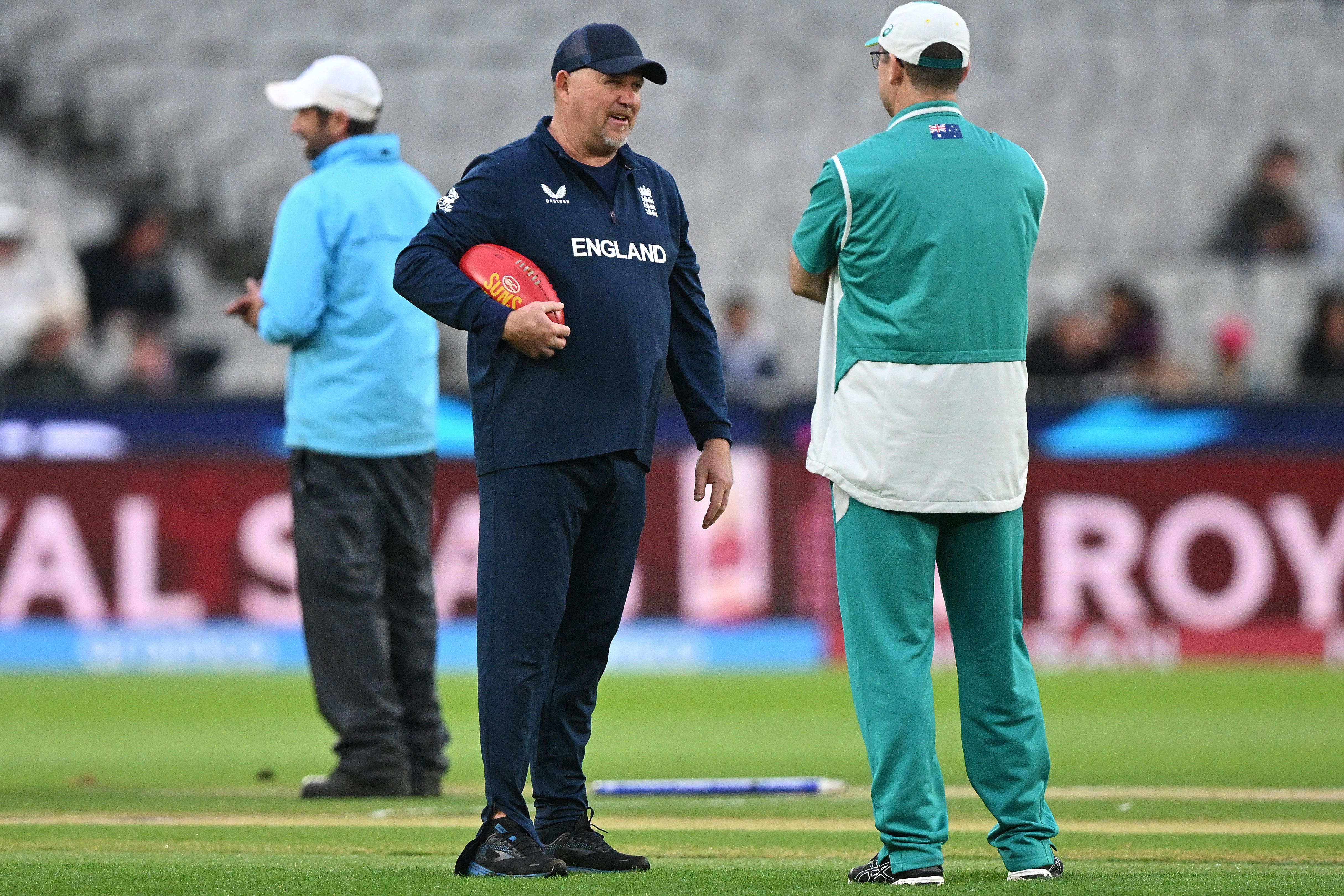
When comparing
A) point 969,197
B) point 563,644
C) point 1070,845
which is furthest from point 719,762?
point 969,197

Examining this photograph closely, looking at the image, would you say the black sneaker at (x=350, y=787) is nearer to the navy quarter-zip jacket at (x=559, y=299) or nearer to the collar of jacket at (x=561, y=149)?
the navy quarter-zip jacket at (x=559, y=299)

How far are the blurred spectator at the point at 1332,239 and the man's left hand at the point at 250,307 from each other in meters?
12.5

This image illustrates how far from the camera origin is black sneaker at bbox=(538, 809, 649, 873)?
18.3 ft

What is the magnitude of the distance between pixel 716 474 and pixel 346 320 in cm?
259

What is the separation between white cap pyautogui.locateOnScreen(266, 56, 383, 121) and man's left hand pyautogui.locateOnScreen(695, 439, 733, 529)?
2.85 metres

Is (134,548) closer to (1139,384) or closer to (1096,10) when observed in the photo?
→ (1139,384)

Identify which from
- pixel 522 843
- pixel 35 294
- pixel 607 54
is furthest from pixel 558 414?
pixel 35 294

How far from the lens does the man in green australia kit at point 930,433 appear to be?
5340 millimetres

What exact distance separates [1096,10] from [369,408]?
53.3 ft

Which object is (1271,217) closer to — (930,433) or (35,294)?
(35,294)

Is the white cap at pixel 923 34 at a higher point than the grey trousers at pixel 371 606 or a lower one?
higher

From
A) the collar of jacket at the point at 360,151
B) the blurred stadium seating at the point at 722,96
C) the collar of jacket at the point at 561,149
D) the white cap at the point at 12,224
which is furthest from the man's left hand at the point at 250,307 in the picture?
the blurred stadium seating at the point at 722,96

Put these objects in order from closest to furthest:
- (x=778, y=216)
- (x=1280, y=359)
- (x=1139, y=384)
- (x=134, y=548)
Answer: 1. (x=134, y=548)
2. (x=1139, y=384)
3. (x=1280, y=359)
4. (x=778, y=216)

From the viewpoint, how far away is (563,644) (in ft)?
18.8
